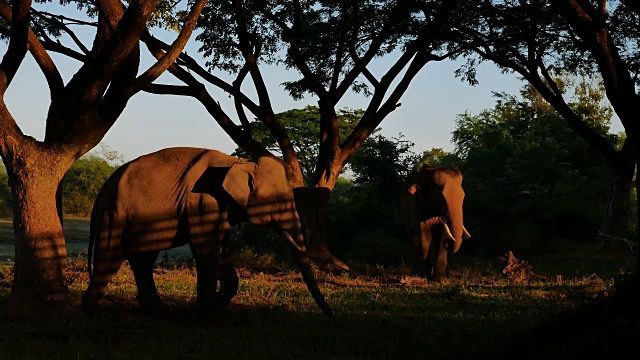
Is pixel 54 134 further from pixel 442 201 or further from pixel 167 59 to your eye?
pixel 442 201

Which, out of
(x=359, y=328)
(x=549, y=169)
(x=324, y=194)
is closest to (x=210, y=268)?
(x=359, y=328)

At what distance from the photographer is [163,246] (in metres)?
8.84

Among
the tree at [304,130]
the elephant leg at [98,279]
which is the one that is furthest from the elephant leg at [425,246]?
the tree at [304,130]

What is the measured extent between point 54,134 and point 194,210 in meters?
2.23

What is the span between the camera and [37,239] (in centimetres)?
888

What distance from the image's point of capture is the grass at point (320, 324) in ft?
22.9

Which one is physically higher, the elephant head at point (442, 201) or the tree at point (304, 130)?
the tree at point (304, 130)

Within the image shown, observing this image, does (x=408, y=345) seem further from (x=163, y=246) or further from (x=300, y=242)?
(x=163, y=246)

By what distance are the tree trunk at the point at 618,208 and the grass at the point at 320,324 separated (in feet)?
32.1

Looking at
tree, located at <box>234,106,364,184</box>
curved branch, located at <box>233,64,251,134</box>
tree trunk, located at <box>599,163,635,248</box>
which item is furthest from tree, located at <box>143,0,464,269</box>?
tree, located at <box>234,106,364,184</box>

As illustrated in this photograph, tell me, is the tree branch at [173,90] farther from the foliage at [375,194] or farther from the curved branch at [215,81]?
the foliage at [375,194]

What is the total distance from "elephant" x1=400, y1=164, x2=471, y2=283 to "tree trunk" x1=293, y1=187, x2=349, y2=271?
2682 mm

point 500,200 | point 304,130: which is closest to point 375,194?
point 500,200

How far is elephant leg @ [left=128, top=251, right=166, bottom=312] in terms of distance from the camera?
9.33 metres
